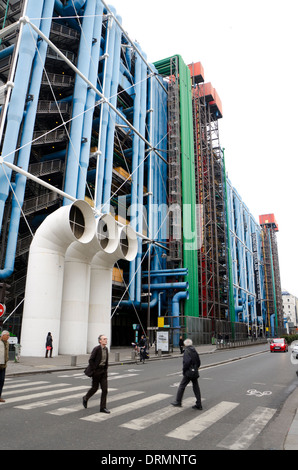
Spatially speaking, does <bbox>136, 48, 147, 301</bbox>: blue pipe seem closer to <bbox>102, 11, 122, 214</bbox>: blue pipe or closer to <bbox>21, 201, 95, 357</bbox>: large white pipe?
<bbox>102, 11, 122, 214</bbox>: blue pipe

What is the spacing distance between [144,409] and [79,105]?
26728 millimetres

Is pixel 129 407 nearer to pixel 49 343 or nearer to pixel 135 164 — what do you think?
pixel 49 343

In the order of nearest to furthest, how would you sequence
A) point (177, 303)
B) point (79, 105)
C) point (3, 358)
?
point (3, 358)
point (79, 105)
point (177, 303)

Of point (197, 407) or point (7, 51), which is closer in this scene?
point (197, 407)

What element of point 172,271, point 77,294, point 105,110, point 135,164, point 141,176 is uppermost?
point 105,110

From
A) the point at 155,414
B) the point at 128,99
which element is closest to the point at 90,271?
the point at 155,414

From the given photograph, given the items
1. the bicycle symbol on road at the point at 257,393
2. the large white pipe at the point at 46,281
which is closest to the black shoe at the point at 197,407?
the bicycle symbol on road at the point at 257,393

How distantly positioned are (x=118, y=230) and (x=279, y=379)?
15.3 m

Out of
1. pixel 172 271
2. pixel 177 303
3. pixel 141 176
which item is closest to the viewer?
pixel 177 303

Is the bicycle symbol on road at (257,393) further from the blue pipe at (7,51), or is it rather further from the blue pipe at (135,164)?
the blue pipe at (7,51)

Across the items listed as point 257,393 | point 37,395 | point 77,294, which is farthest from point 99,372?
point 77,294

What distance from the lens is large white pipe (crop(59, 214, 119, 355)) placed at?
71.9 feet

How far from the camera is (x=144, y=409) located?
7426 millimetres

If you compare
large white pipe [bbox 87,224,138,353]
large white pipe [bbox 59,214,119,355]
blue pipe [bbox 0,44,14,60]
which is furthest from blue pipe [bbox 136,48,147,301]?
blue pipe [bbox 0,44,14,60]
